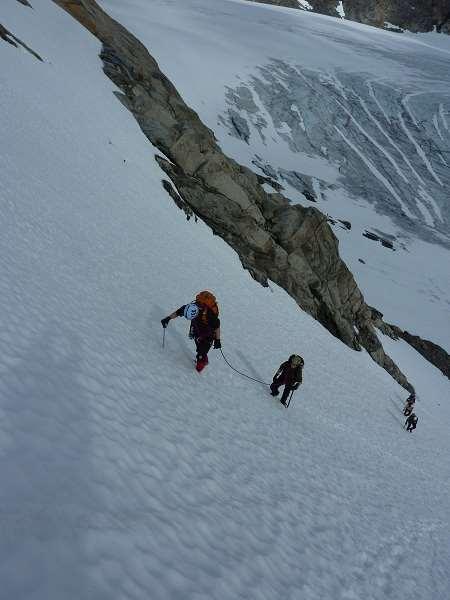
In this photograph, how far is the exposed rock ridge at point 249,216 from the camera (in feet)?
88.5

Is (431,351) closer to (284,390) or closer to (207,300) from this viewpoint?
(284,390)

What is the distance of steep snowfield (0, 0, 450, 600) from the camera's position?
12.5ft

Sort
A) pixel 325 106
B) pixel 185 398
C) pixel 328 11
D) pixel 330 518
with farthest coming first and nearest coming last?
1. pixel 328 11
2. pixel 325 106
3. pixel 185 398
4. pixel 330 518

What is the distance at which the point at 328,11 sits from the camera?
19562 cm

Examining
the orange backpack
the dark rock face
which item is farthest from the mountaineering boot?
the dark rock face

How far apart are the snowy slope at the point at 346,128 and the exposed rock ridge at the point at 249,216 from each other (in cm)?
2185

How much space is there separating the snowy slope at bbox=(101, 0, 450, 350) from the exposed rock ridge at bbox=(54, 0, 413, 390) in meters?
21.9

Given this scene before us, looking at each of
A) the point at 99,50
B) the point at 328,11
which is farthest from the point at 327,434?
the point at 328,11

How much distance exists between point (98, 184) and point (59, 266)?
850 centimetres

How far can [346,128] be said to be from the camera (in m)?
86.6

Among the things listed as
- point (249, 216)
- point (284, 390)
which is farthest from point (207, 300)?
point (249, 216)

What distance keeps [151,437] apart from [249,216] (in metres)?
23.6

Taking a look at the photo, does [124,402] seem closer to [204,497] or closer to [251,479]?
[204,497]

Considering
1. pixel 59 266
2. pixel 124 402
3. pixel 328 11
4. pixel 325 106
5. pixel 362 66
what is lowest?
pixel 124 402
